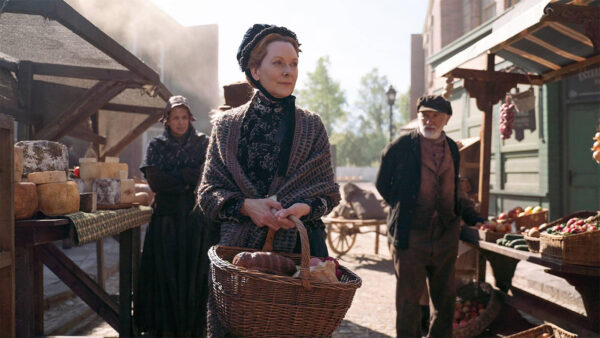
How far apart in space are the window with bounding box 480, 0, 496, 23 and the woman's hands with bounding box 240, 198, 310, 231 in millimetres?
10875

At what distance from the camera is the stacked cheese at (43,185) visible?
2.65 m

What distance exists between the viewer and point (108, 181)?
3.66 meters

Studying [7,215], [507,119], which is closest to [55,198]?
[7,215]

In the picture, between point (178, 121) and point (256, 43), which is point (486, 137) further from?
point (256, 43)

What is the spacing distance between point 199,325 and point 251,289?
2.93 m

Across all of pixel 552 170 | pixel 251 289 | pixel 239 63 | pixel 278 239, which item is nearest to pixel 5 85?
pixel 239 63

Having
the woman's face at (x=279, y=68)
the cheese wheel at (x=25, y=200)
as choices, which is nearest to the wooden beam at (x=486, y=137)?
the woman's face at (x=279, y=68)

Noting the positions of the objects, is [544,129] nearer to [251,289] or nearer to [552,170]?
[552,170]

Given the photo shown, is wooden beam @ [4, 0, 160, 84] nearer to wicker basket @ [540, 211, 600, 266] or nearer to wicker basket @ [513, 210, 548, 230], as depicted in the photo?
wicker basket @ [540, 211, 600, 266]

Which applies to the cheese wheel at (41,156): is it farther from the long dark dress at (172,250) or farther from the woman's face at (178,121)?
the woman's face at (178,121)

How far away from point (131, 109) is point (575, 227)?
597cm

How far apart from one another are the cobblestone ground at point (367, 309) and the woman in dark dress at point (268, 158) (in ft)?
7.81

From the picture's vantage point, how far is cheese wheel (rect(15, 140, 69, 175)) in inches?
117

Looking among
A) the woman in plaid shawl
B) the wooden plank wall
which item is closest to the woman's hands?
the woman in plaid shawl
